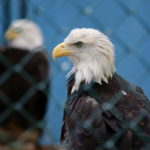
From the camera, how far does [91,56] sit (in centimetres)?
459

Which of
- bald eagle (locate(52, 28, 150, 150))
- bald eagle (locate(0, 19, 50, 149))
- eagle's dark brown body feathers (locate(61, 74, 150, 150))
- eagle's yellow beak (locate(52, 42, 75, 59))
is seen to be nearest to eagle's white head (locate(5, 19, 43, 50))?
bald eagle (locate(0, 19, 50, 149))

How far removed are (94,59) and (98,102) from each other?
35 centimetres

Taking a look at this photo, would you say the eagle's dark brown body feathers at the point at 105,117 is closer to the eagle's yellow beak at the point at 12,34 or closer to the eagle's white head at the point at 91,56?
the eagle's white head at the point at 91,56

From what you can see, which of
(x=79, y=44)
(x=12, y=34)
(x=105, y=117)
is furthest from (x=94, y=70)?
(x=12, y=34)

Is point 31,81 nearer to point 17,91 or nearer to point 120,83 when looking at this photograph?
point 17,91

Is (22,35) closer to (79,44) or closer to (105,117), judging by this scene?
(105,117)

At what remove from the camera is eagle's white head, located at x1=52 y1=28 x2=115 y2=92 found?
4.52m

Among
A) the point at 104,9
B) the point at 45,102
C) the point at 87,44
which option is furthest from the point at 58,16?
the point at 45,102

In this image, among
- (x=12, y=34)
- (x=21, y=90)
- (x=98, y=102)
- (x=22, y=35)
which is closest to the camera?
(x=21, y=90)

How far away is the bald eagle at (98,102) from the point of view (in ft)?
13.8

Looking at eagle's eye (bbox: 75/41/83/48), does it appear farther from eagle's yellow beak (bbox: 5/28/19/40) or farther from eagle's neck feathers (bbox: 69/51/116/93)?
eagle's yellow beak (bbox: 5/28/19/40)

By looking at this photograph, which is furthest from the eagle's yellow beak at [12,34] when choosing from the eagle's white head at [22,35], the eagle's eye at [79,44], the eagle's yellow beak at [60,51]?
the eagle's eye at [79,44]

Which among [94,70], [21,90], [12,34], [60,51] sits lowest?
[94,70]

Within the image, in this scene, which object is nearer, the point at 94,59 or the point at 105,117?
the point at 105,117
